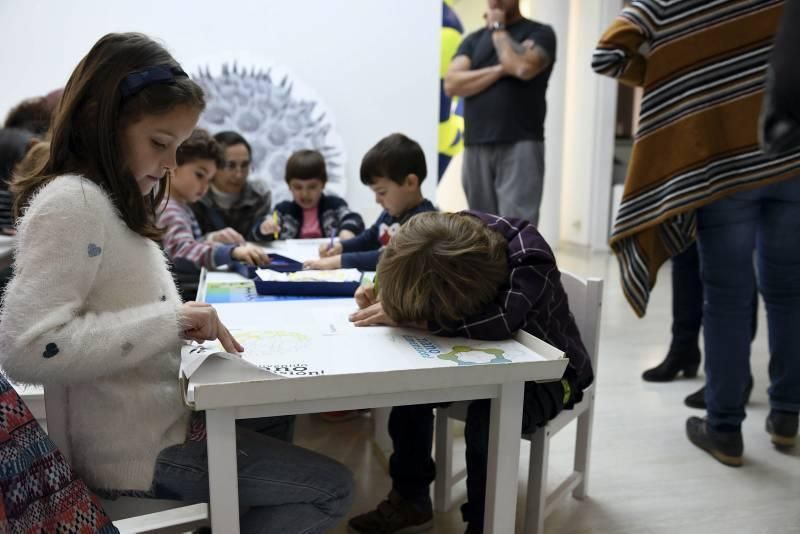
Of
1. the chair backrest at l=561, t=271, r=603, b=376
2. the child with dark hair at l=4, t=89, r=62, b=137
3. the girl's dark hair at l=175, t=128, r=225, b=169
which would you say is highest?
the child with dark hair at l=4, t=89, r=62, b=137

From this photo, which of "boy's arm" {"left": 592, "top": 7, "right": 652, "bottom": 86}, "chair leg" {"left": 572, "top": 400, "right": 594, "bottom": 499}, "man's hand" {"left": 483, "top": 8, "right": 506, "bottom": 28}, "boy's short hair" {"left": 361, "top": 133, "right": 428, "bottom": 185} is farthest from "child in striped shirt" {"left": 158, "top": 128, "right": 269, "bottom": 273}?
"man's hand" {"left": 483, "top": 8, "right": 506, "bottom": 28}

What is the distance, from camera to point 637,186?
5.31 feet

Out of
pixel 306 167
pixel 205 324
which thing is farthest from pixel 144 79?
pixel 306 167

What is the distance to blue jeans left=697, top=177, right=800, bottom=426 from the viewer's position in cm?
156

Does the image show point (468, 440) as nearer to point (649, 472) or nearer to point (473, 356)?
point (473, 356)

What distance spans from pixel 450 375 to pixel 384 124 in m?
2.83

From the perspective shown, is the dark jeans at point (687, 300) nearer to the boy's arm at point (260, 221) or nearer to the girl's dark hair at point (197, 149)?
the boy's arm at point (260, 221)

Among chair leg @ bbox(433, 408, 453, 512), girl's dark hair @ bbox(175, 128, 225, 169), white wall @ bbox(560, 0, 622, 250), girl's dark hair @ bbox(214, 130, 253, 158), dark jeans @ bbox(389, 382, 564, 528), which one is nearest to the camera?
dark jeans @ bbox(389, 382, 564, 528)

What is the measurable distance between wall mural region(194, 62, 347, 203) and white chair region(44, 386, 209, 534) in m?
2.54

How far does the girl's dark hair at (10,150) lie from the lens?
6.13 feet

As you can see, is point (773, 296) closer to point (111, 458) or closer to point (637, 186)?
point (637, 186)

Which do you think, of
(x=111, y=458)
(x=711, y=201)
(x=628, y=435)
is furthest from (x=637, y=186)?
(x=111, y=458)

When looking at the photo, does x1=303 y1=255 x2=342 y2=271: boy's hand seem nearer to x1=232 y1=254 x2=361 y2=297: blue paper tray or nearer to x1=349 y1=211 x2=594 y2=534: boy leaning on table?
x1=232 y1=254 x2=361 y2=297: blue paper tray

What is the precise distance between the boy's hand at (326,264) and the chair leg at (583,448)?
66cm
